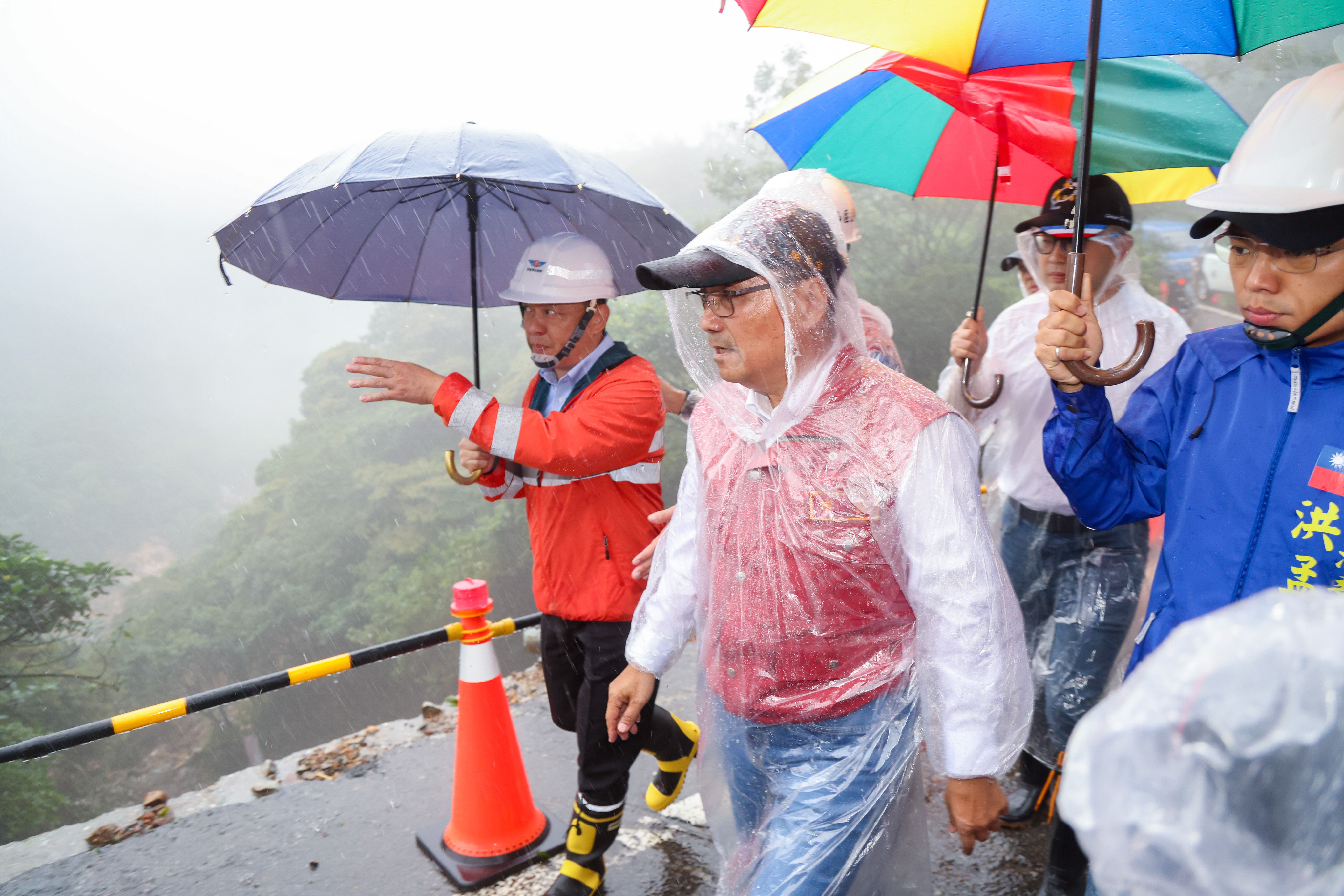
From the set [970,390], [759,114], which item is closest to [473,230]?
[970,390]

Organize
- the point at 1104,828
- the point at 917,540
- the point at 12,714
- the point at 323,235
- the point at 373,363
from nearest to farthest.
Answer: the point at 1104,828 → the point at 917,540 → the point at 373,363 → the point at 323,235 → the point at 12,714

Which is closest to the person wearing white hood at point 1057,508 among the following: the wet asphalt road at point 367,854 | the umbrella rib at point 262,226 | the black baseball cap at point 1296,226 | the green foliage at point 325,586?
the wet asphalt road at point 367,854

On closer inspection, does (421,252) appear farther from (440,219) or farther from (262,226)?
(262,226)

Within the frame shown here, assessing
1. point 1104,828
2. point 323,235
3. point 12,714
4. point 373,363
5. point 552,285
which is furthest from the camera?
point 12,714

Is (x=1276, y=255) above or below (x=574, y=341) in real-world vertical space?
above

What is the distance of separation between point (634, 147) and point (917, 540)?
41.2 metres

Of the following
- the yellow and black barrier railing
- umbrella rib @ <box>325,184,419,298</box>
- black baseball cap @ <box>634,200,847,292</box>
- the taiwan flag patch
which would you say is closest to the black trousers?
the yellow and black barrier railing

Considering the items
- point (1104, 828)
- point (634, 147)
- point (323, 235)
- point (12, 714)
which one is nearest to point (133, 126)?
point (634, 147)

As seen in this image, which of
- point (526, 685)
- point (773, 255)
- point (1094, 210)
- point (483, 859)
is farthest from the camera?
point (526, 685)

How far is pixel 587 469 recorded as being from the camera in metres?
2.50

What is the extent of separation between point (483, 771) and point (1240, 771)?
9.44 feet

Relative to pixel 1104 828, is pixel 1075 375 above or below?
above

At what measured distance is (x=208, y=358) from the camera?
47.8m

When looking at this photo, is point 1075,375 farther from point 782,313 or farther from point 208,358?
point 208,358
